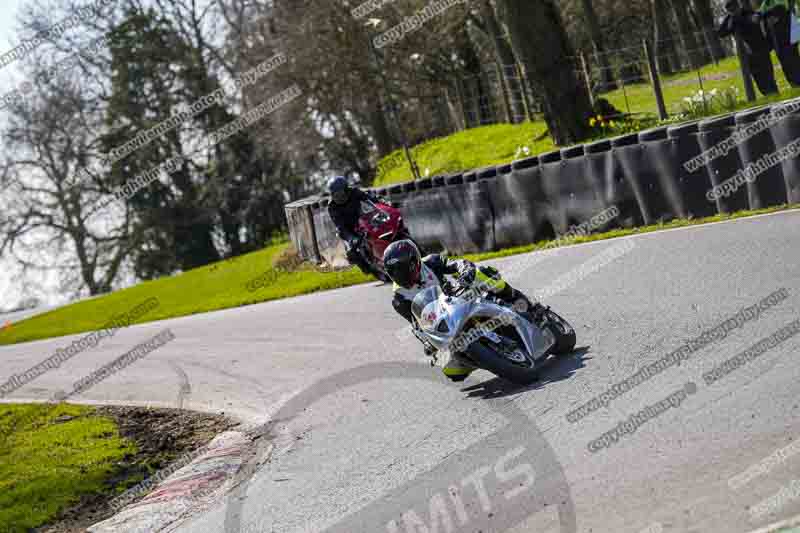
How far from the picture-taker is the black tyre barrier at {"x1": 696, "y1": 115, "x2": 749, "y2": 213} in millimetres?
13539

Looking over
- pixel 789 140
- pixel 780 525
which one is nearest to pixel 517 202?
pixel 789 140

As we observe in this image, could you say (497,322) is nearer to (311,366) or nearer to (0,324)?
(311,366)

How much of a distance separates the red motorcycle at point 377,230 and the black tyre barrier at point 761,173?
4.62 m

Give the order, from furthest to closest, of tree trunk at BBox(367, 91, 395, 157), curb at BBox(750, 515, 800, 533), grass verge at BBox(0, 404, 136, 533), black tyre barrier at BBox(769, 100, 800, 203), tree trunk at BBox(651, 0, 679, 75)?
1. tree trunk at BBox(367, 91, 395, 157)
2. tree trunk at BBox(651, 0, 679, 75)
3. black tyre barrier at BBox(769, 100, 800, 203)
4. grass verge at BBox(0, 404, 136, 533)
5. curb at BBox(750, 515, 800, 533)

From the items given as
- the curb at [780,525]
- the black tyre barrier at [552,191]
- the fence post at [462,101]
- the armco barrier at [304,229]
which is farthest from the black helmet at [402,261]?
the fence post at [462,101]

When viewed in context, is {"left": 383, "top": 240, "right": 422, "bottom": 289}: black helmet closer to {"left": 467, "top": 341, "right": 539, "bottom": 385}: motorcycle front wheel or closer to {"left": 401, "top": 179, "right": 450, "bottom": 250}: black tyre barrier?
{"left": 467, "top": 341, "right": 539, "bottom": 385}: motorcycle front wheel

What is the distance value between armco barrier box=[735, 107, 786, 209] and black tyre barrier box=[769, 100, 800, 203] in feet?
0.24

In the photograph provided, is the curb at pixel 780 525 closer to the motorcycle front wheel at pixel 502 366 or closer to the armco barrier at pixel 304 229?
the motorcycle front wheel at pixel 502 366

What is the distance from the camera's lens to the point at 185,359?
16.7m

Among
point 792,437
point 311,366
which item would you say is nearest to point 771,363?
point 792,437

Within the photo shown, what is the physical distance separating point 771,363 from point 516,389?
2.35 metres

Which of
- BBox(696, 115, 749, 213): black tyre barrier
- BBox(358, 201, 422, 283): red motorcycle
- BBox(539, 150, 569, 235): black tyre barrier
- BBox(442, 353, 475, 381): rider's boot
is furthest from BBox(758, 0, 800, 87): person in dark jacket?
BBox(442, 353, 475, 381): rider's boot

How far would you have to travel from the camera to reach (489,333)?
8.85 metres

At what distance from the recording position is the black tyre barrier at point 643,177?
14852 mm
